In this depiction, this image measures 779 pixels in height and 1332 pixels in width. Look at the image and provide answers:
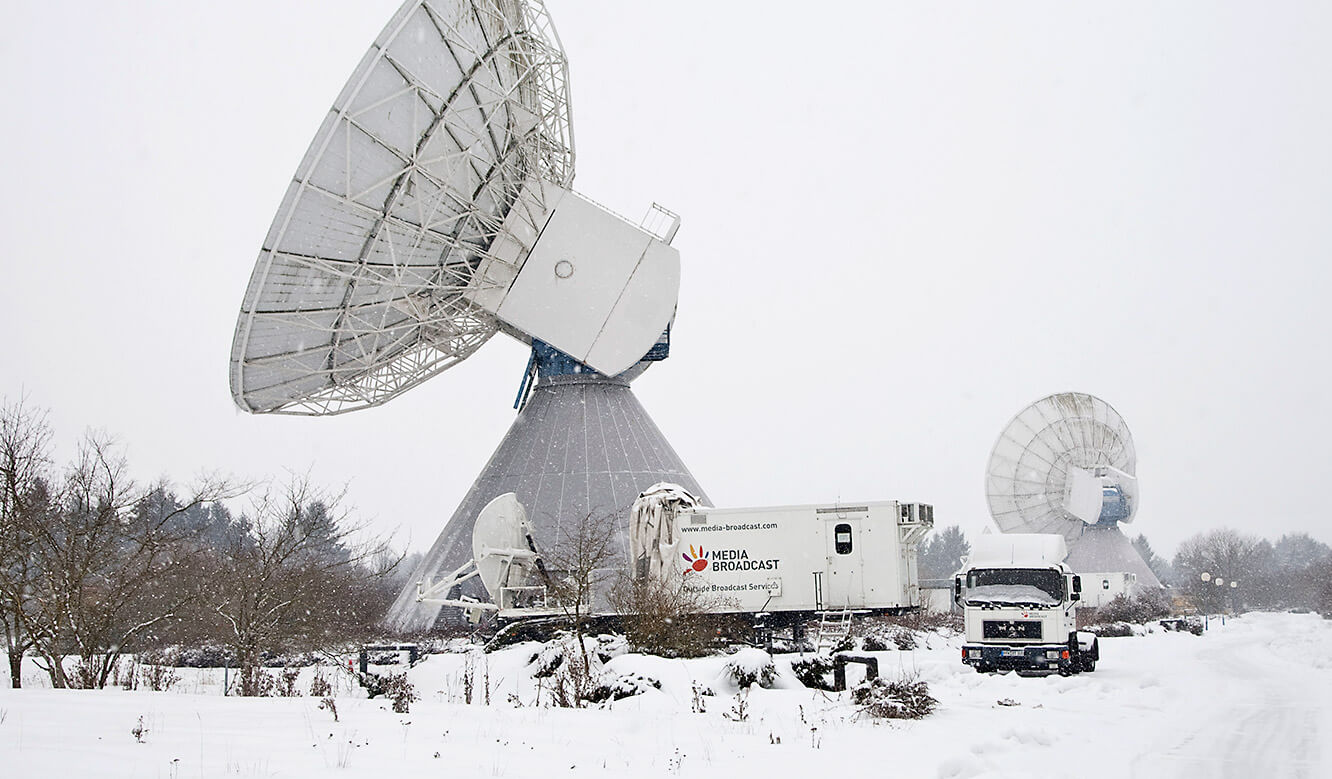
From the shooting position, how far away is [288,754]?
8742 millimetres

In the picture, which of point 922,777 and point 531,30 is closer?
point 922,777

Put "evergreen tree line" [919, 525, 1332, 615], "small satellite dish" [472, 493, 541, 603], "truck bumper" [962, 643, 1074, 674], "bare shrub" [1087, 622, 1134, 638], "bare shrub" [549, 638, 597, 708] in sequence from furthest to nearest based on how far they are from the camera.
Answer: "evergreen tree line" [919, 525, 1332, 615] < "bare shrub" [1087, 622, 1134, 638] < "small satellite dish" [472, 493, 541, 603] < "truck bumper" [962, 643, 1074, 674] < "bare shrub" [549, 638, 597, 708]

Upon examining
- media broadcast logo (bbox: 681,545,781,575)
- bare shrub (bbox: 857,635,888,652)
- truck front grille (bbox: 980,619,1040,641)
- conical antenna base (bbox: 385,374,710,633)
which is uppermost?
conical antenna base (bbox: 385,374,710,633)

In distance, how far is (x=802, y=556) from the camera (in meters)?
23.2

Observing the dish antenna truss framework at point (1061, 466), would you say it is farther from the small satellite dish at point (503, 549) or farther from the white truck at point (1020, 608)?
the small satellite dish at point (503, 549)

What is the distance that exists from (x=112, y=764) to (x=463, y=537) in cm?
2181

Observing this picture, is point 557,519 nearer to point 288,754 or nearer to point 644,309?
point 644,309

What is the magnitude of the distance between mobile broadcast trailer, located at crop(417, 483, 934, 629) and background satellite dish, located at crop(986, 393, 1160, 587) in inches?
1051

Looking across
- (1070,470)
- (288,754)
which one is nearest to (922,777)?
(288,754)

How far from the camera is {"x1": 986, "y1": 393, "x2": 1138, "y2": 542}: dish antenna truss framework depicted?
47.9m

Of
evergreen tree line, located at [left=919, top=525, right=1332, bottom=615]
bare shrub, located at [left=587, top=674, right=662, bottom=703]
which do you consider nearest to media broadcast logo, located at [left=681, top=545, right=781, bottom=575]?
bare shrub, located at [left=587, top=674, right=662, bottom=703]

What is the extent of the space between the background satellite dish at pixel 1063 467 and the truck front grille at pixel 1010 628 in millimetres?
29837

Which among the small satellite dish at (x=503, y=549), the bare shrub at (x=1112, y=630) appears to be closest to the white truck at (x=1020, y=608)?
the small satellite dish at (x=503, y=549)

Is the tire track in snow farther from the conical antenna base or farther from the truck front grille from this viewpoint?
the conical antenna base
